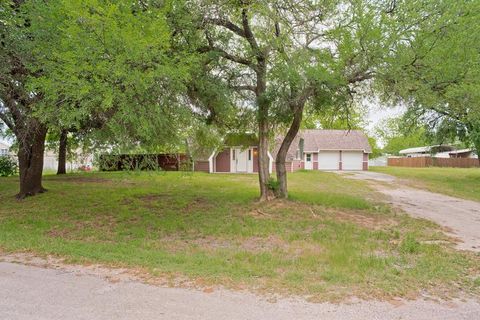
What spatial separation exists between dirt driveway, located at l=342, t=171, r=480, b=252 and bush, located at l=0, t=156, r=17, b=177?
24487mm

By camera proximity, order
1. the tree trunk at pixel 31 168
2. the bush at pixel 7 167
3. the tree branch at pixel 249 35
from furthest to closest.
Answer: the bush at pixel 7 167 → the tree trunk at pixel 31 168 → the tree branch at pixel 249 35

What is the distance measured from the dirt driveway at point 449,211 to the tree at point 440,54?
3158 millimetres

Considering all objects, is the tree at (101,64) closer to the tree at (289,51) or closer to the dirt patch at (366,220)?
the tree at (289,51)

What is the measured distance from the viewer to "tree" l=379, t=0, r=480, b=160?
26.2 ft

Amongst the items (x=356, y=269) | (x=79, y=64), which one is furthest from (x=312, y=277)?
(x=79, y=64)

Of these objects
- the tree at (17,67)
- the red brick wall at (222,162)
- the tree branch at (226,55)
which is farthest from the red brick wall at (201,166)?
the tree at (17,67)

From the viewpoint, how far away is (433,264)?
5906 millimetres

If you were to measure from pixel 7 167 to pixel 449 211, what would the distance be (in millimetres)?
26561

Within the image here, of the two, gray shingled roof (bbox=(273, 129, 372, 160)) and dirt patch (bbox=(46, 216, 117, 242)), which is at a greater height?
gray shingled roof (bbox=(273, 129, 372, 160))

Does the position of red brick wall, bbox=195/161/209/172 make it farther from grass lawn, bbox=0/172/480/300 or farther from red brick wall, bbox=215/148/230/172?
grass lawn, bbox=0/172/480/300

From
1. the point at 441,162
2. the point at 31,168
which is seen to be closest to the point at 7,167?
the point at 31,168

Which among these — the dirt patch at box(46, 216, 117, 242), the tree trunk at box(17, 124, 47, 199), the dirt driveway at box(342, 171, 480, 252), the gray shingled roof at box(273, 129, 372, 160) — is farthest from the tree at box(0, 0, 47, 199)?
the gray shingled roof at box(273, 129, 372, 160)

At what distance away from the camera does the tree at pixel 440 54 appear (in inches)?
315

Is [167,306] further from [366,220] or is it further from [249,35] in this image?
[249,35]
